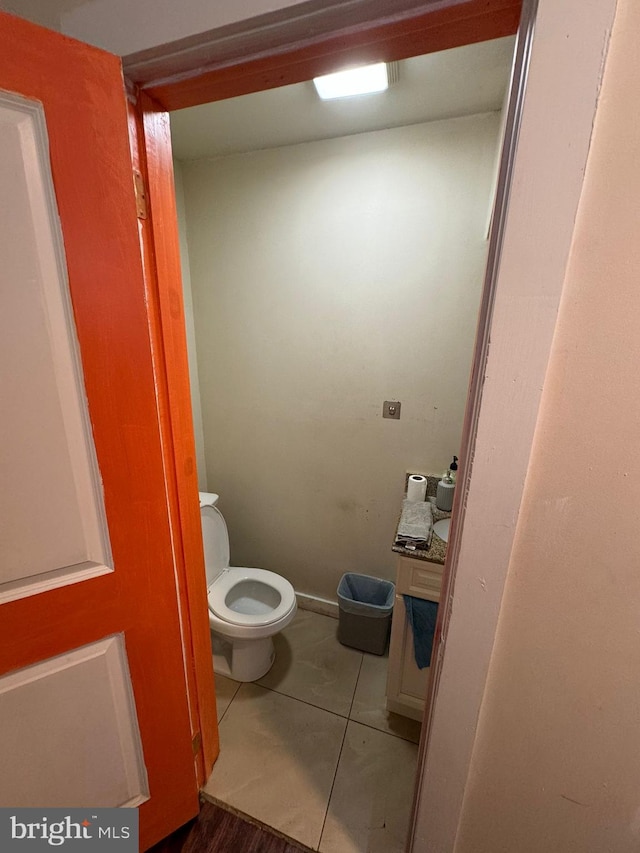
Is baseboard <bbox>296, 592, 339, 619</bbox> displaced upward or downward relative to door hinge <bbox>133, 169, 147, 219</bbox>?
downward

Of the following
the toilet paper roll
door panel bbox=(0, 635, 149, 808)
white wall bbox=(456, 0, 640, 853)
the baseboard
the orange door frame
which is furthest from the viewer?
the baseboard

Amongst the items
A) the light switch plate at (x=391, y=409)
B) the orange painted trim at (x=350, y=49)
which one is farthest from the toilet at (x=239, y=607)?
the orange painted trim at (x=350, y=49)

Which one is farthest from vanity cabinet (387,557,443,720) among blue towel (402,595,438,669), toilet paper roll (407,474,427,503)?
toilet paper roll (407,474,427,503)

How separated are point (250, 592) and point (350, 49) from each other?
198 centimetres

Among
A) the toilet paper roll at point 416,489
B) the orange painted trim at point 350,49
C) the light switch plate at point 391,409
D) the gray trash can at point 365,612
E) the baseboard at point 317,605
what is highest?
the orange painted trim at point 350,49

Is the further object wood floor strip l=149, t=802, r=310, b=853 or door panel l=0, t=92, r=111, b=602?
wood floor strip l=149, t=802, r=310, b=853

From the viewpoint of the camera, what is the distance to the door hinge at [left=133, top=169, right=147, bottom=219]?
749 millimetres

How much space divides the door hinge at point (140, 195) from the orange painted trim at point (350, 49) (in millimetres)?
163

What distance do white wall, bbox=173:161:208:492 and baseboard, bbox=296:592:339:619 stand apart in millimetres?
889

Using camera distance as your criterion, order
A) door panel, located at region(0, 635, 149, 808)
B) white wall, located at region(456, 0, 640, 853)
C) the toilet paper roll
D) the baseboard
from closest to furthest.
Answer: white wall, located at region(456, 0, 640, 853)
door panel, located at region(0, 635, 149, 808)
the toilet paper roll
the baseboard

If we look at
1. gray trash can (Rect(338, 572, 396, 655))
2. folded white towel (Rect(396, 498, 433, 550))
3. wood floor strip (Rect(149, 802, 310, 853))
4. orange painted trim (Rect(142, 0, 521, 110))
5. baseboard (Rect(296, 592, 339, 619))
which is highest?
orange painted trim (Rect(142, 0, 521, 110))

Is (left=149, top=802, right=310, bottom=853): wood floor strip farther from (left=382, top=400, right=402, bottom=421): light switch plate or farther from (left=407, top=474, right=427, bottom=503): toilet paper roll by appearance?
(left=382, top=400, right=402, bottom=421): light switch plate

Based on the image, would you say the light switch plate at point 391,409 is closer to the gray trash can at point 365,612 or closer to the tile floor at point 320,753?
the gray trash can at point 365,612

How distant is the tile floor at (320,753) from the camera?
113 cm
